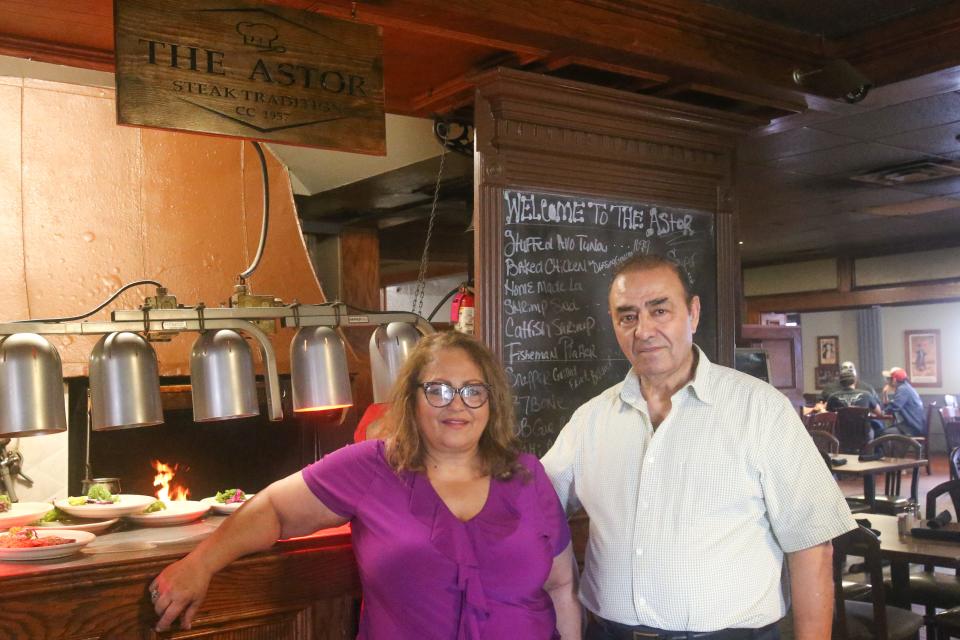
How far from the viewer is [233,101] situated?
3.00 metres

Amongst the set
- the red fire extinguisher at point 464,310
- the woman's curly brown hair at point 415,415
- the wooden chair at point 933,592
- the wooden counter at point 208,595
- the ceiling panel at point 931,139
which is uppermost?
the ceiling panel at point 931,139

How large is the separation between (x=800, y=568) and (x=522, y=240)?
179cm

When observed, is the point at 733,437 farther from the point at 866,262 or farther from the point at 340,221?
the point at 866,262

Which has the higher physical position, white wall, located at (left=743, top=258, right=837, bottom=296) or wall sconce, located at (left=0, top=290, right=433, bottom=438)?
white wall, located at (left=743, top=258, right=837, bottom=296)

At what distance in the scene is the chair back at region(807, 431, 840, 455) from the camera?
8961 mm

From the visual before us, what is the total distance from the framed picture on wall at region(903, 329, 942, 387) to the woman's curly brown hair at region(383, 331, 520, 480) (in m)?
16.6

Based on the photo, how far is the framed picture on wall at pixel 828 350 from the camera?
18.2 meters

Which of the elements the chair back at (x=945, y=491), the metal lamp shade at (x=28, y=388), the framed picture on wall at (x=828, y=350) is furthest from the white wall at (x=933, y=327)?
the metal lamp shade at (x=28, y=388)

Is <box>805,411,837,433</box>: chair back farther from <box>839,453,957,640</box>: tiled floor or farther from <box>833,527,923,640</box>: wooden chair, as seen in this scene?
<box>833,527,923,640</box>: wooden chair

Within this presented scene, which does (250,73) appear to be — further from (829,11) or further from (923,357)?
(923,357)

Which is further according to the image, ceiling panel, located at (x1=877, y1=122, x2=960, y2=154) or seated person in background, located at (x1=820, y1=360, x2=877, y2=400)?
seated person in background, located at (x1=820, y1=360, x2=877, y2=400)

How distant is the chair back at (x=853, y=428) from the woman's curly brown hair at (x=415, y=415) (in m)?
9.79

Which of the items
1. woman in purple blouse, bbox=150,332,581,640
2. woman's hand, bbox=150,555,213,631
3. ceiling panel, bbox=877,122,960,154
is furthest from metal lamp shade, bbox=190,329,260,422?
ceiling panel, bbox=877,122,960,154

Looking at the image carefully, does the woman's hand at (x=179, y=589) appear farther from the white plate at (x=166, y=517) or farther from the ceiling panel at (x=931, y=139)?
the ceiling panel at (x=931, y=139)
